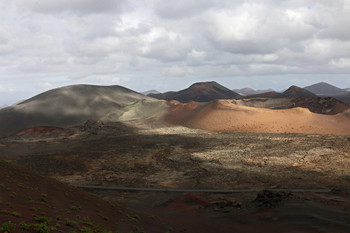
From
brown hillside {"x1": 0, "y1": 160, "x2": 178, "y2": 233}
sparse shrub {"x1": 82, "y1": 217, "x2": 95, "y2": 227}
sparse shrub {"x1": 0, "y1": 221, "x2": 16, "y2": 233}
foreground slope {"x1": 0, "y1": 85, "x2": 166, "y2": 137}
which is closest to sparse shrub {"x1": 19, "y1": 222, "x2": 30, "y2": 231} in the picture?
brown hillside {"x1": 0, "y1": 160, "x2": 178, "y2": 233}

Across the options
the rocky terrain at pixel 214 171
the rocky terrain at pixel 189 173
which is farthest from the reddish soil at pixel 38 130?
the rocky terrain at pixel 214 171

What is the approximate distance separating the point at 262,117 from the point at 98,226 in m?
46.2

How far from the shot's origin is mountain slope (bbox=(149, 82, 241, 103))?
140 meters

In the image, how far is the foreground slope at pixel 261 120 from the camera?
154 ft

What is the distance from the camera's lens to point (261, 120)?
2039 inches

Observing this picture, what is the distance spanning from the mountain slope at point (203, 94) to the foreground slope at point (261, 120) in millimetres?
77757

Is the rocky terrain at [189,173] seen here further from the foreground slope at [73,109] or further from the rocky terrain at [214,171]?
the foreground slope at [73,109]

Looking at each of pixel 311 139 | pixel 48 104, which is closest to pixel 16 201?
pixel 311 139

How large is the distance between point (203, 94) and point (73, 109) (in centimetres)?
8102

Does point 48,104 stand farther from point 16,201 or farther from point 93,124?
point 16,201

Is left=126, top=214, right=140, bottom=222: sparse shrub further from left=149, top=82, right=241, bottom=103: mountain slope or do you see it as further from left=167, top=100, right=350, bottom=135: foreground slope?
left=149, top=82, right=241, bottom=103: mountain slope

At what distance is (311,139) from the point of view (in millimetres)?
37781

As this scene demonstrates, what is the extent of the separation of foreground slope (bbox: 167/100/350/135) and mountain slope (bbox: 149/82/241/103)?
77757mm

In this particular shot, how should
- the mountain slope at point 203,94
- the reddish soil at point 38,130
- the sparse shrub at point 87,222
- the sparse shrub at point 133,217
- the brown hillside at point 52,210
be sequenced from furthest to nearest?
1. the mountain slope at point 203,94
2. the reddish soil at point 38,130
3. the sparse shrub at point 133,217
4. the sparse shrub at point 87,222
5. the brown hillside at point 52,210
